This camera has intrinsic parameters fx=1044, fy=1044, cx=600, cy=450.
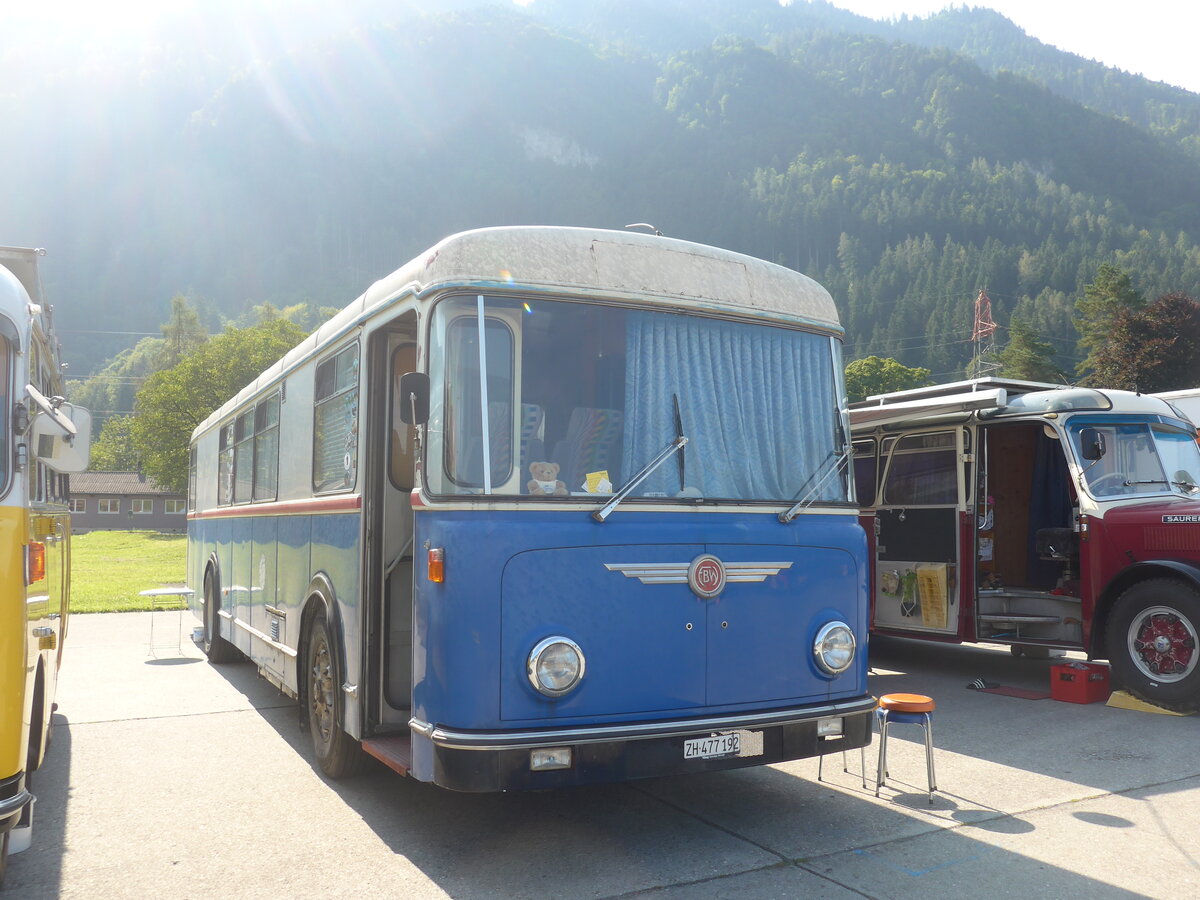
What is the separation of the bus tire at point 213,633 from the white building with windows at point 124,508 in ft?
262

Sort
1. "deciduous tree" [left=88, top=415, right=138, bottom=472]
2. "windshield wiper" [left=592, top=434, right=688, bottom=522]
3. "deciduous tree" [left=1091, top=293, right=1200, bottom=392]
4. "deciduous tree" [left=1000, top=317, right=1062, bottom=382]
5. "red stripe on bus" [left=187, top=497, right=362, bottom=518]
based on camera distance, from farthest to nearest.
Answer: "deciduous tree" [left=88, top=415, right=138, bottom=472]
"deciduous tree" [left=1000, top=317, right=1062, bottom=382]
"deciduous tree" [left=1091, top=293, right=1200, bottom=392]
"red stripe on bus" [left=187, top=497, right=362, bottom=518]
"windshield wiper" [left=592, top=434, right=688, bottom=522]

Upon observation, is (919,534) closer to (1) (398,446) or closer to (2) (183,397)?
(1) (398,446)

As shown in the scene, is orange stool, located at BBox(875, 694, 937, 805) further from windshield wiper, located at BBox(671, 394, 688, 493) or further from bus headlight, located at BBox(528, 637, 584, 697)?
bus headlight, located at BBox(528, 637, 584, 697)

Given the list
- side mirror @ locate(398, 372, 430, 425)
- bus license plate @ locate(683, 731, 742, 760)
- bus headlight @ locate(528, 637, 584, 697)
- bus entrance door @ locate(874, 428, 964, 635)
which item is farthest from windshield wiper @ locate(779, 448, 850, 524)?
bus entrance door @ locate(874, 428, 964, 635)

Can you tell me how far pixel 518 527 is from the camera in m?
4.86

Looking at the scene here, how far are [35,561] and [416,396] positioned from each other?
6.41 ft

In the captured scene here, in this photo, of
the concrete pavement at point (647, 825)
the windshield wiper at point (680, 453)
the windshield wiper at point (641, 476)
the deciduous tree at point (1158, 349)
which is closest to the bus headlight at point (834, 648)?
the concrete pavement at point (647, 825)

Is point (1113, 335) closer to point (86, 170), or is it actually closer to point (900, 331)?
point (900, 331)

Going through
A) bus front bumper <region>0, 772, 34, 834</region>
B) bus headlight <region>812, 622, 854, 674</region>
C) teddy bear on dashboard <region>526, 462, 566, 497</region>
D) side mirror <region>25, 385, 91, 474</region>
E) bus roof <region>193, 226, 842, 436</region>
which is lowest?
bus front bumper <region>0, 772, 34, 834</region>

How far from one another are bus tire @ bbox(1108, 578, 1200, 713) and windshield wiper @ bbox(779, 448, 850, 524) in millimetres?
4490

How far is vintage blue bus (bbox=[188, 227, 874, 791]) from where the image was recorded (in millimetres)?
4812

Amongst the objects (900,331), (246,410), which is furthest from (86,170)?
(246,410)

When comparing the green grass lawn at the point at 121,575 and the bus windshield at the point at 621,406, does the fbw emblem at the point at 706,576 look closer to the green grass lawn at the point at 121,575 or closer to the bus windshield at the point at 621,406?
the bus windshield at the point at 621,406

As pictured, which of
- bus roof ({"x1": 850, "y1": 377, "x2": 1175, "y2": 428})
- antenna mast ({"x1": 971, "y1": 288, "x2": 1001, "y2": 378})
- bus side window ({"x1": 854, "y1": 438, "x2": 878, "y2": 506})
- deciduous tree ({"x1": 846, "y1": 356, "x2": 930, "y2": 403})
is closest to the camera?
bus roof ({"x1": 850, "y1": 377, "x2": 1175, "y2": 428})
